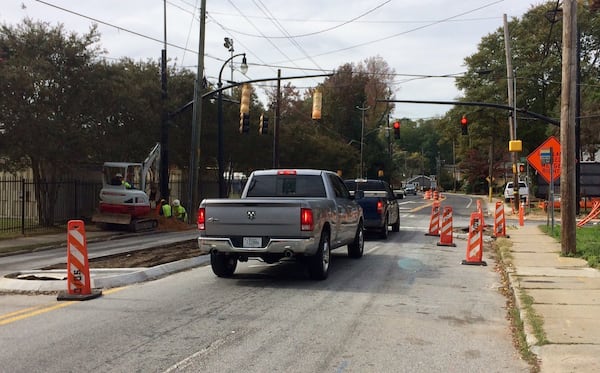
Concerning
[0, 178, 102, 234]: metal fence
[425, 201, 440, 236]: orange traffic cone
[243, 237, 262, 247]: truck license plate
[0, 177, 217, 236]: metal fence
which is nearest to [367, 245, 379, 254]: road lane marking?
[425, 201, 440, 236]: orange traffic cone

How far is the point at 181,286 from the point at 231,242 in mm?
1109

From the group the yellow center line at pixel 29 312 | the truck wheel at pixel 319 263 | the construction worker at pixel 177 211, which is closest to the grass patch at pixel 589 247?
the truck wheel at pixel 319 263

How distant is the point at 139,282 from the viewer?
10359 mm

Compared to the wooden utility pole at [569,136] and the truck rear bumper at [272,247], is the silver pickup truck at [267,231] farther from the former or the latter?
the wooden utility pole at [569,136]

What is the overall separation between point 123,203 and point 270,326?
56.6 ft

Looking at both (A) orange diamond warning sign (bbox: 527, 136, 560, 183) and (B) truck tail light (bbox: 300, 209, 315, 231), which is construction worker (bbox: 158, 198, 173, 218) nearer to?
(A) orange diamond warning sign (bbox: 527, 136, 560, 183)

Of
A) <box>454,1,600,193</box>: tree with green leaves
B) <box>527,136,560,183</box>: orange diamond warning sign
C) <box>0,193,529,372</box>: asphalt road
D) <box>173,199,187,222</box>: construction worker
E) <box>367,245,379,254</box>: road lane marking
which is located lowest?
<box>0,193,529,372</box>: asphalt road

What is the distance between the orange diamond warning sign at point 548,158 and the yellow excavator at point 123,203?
1466 cm

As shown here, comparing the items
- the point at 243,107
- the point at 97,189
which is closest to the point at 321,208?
the point at 243,107

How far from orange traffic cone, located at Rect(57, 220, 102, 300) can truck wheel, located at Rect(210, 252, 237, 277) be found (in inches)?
91.0

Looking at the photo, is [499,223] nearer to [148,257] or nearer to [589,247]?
[589,247]

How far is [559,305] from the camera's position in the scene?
8.23m

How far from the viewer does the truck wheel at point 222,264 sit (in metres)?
10.7

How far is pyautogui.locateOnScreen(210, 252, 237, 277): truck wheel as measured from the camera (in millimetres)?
10688
